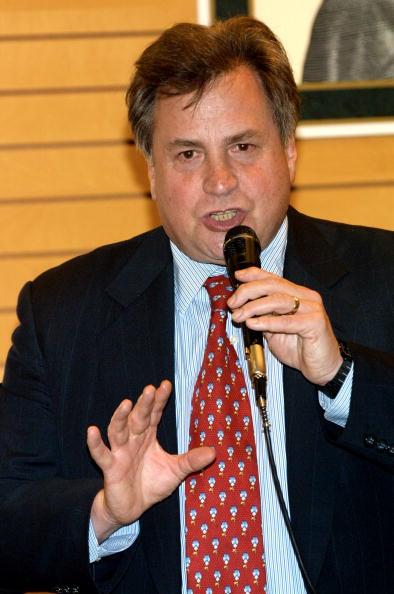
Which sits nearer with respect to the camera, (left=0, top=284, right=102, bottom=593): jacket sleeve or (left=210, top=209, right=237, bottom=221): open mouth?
(left=0, top=284, right=102, bottom=593): jacket sleeve

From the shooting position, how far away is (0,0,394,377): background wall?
A: 14.2ft

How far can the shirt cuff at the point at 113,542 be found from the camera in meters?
2.44

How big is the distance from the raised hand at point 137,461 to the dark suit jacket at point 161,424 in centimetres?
14

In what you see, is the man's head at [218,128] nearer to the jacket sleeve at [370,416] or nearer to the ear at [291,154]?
the ear at [291,154]

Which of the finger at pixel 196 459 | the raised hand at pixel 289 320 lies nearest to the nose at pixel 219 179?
the raised hand at pixel 289 320

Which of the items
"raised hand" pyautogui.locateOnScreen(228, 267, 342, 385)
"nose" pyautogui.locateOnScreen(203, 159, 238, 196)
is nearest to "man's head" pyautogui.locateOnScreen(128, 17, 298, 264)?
"nose" pyautogui.locateOnScreen(203, 159, 238, 196)

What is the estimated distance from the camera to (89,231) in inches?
174

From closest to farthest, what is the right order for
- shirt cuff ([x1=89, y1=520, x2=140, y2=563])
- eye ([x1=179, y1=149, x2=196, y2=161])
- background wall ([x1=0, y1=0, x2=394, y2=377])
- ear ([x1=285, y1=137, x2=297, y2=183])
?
shirt cuff ([x1=89, y1=520, x2=140, y2=563])
eye ([x1=179, y1=149, x2=196, y2=161])
ear ([x1=285, y1=137, x2=297, y2=183])
background wall ([x1=0, y1=0, x2=394, y2=377])

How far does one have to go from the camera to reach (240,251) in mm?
2242

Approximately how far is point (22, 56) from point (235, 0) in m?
0.85

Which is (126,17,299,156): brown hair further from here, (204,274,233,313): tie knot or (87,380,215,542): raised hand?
(87,380,215,542): raised hand

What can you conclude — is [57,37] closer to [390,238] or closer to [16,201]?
[16,201]

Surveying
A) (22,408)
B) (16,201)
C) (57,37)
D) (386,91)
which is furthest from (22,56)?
(22,408)

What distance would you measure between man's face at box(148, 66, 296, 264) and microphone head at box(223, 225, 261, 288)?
280mm
